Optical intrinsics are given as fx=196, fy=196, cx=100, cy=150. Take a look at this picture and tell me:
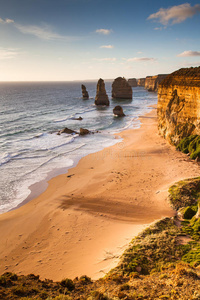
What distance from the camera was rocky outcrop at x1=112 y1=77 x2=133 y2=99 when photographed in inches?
3330

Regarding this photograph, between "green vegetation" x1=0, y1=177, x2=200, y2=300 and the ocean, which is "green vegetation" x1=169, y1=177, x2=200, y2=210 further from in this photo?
the ocean

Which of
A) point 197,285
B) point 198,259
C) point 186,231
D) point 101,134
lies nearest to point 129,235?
point 186,231

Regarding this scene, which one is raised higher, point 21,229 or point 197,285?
point 197,285

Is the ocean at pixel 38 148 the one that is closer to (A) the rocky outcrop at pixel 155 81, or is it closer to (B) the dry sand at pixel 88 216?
→ (B) the dry sand at pixel 88 216

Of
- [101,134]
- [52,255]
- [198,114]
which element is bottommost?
[52,255]

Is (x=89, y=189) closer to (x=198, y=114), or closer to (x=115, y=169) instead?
(x=115, y=169)

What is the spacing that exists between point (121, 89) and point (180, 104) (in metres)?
64.3

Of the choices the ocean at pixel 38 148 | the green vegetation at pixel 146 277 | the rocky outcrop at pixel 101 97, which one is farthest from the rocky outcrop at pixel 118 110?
the green vegetation at pixel 146 277

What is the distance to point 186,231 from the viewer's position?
10.2m

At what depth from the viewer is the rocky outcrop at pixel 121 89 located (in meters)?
84.6

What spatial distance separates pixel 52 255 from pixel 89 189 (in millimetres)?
7437

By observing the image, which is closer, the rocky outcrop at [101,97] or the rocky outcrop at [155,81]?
the rocky outcrop at [101,97]

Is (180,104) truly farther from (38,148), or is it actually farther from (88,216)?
(38,148)

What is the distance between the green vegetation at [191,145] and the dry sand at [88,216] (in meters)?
0.98
